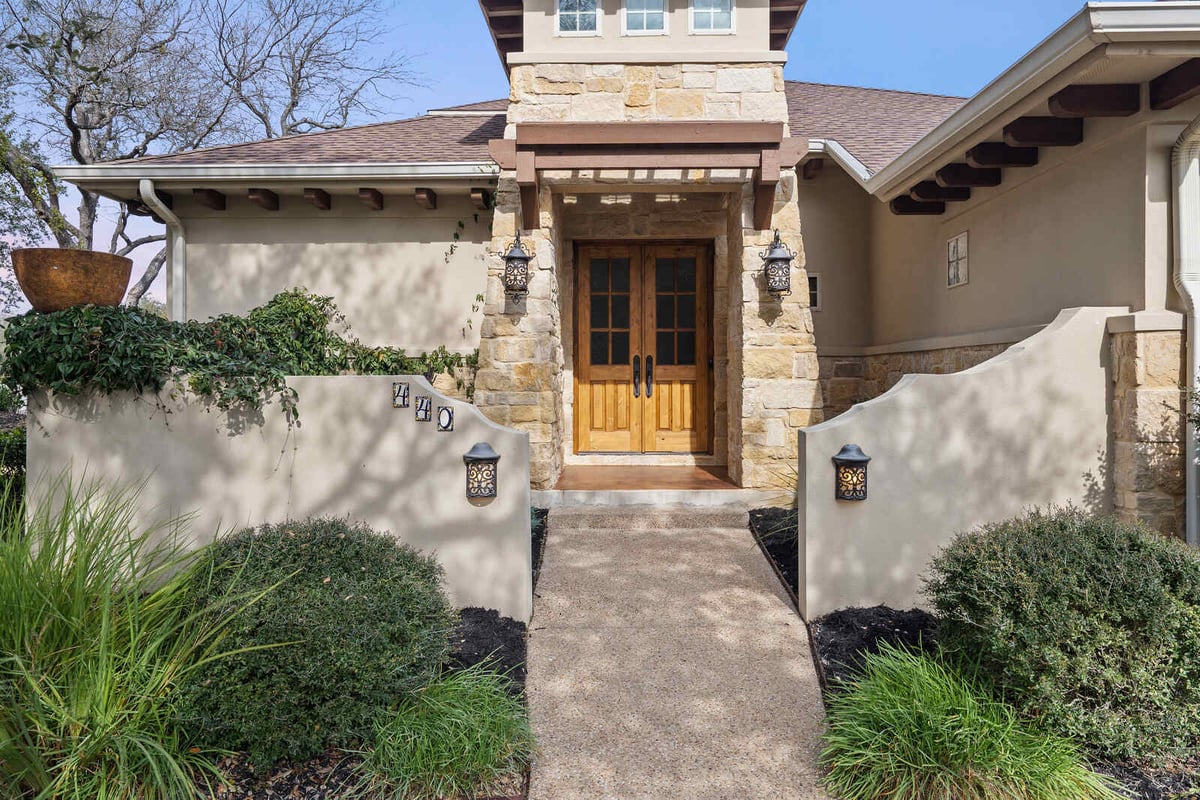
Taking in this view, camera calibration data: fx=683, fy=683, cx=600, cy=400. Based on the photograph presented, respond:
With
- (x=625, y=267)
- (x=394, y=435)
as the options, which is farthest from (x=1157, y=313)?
(x=625, y=267)

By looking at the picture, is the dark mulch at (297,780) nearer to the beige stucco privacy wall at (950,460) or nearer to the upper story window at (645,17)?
the beige stucco privacy wall at (950,460)

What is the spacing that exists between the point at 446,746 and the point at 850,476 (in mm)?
2435

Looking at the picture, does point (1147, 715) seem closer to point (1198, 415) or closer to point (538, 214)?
point (1198, 415)

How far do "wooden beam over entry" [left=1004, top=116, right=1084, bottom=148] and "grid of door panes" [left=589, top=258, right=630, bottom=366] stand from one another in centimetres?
382

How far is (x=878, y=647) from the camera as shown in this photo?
304cm

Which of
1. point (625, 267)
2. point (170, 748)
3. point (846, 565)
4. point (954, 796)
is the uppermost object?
point (625, 267)

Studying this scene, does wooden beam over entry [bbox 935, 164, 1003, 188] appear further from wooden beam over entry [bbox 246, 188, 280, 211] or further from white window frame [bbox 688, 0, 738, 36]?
wooden beam over entry [bbox 246, 188, 280, 211]

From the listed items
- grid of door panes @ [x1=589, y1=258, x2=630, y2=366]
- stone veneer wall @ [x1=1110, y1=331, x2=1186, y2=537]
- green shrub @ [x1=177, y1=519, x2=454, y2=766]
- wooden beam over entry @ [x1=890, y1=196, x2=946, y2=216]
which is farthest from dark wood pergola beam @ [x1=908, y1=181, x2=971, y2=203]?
green shrub @ [x1=177, y1=519, x2=454, y2=766]

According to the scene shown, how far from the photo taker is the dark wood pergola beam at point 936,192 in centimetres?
570

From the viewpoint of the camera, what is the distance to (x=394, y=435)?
3875 mm

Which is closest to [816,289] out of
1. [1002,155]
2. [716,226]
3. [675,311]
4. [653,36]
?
[716,226]

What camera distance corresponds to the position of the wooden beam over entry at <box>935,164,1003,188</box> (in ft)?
17.0

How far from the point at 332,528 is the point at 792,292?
13.5 feet

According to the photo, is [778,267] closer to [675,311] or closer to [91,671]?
[675,311]
